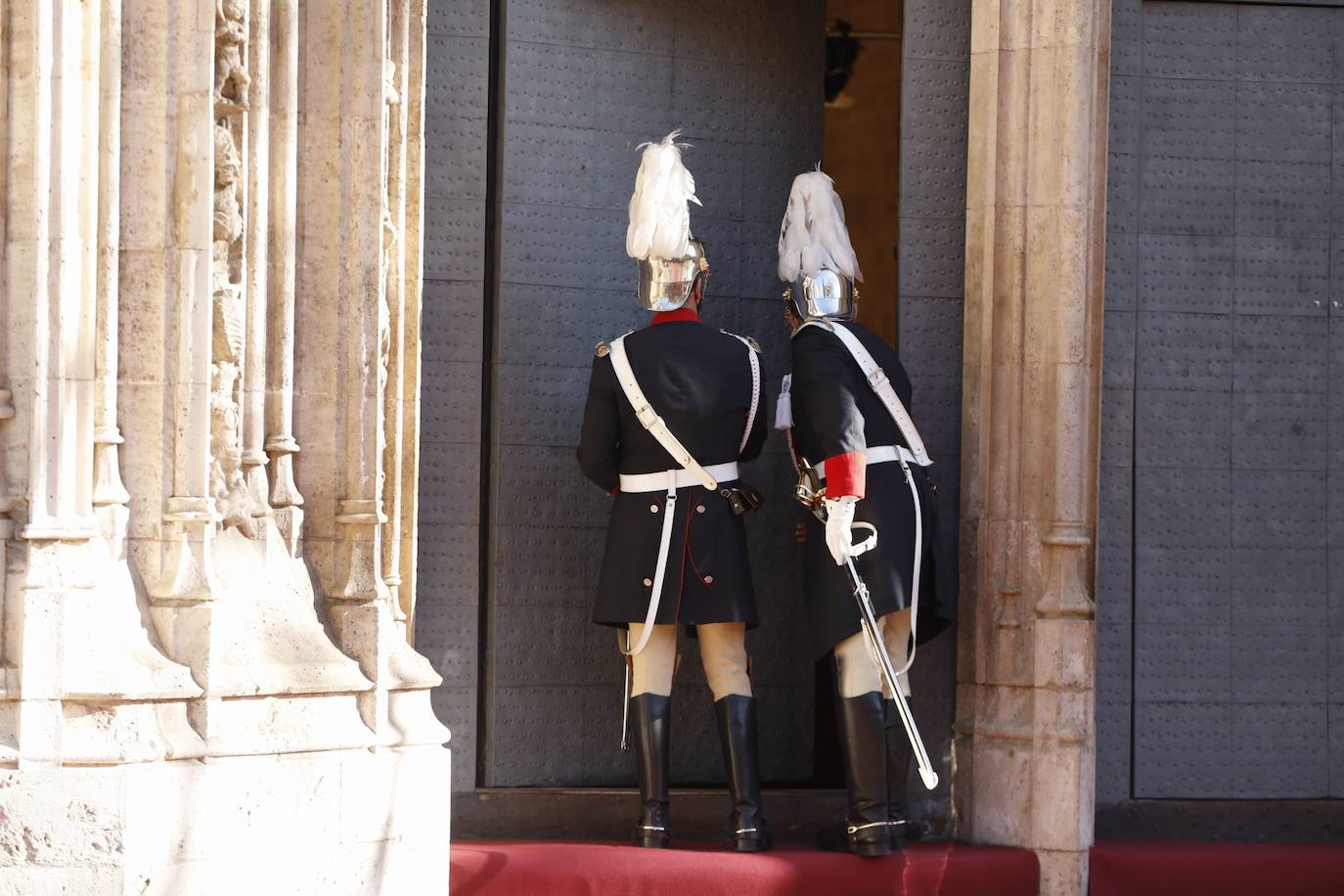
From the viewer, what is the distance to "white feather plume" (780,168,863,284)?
7.54 metres

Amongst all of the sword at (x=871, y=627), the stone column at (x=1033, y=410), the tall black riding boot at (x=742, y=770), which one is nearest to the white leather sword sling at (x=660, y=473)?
the sword at (x=871, y=627)

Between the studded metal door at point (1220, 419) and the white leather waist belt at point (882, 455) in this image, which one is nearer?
the white leather waist belt at point (882, 455)

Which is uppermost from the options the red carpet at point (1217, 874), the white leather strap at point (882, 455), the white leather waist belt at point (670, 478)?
the white leather strap at point (882, 455)

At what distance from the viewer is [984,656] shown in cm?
779

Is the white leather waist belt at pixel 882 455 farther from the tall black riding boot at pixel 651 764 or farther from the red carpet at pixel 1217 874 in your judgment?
the red carpet at pixel 1217 874

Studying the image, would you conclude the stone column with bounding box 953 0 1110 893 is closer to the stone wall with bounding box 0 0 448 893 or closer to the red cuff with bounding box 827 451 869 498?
the red cuff with bounding box 827 451 869 498

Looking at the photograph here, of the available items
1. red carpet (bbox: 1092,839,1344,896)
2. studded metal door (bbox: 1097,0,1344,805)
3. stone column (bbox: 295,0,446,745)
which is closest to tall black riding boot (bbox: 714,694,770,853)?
stone column (bbox: 295,0,446,745)

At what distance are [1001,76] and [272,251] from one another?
2.61m

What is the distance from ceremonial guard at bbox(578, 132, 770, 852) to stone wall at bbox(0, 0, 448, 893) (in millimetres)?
689

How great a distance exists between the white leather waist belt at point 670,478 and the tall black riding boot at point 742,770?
2.31 ft

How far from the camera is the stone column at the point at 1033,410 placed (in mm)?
7652

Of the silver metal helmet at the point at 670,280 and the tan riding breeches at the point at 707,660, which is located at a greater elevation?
the silver metal helmet at the point at 670,280

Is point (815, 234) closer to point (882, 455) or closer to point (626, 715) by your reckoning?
point (882, 455)

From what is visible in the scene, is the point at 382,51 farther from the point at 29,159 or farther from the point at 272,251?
the point at 29,159
